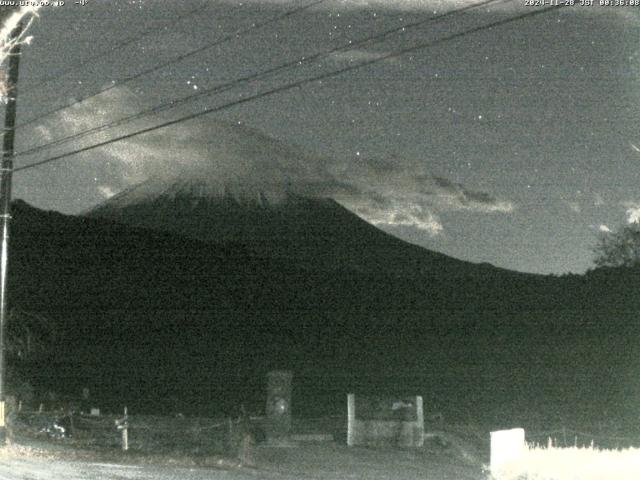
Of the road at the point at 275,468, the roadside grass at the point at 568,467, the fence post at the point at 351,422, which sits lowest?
the road at the point at 275,468

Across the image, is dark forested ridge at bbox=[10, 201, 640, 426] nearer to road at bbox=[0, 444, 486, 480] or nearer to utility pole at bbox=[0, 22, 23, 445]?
road at bbox=[0, 444, 486, 480]

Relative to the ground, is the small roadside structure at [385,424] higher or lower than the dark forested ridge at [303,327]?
lower

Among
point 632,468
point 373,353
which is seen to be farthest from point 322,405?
point 632,468

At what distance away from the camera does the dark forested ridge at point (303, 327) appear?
73.9 metres

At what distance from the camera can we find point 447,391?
73812 mm

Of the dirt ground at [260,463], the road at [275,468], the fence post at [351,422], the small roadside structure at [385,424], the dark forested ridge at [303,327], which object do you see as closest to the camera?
the road at [275,468]

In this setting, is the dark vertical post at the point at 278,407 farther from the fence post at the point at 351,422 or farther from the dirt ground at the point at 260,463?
the fence post at the point at 351,422

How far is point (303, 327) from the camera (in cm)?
10650

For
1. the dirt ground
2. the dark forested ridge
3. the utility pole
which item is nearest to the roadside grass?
the dirt ground

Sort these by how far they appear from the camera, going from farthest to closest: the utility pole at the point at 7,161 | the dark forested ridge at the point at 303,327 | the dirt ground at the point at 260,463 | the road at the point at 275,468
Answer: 1. the dark forested ridge at the point at 303,327
2. the utility pole at the point at 7,161
3. the dirt ground at the point at 260,463
4. the road at the point at 275,468

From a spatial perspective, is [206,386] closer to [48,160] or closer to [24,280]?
[24,280]

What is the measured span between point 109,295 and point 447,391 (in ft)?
182

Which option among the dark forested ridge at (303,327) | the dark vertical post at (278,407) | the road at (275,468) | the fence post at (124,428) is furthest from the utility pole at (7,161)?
the dark forested ridge at (303,327)

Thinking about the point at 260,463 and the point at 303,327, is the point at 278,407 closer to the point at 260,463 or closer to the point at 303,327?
the point at 260,463
